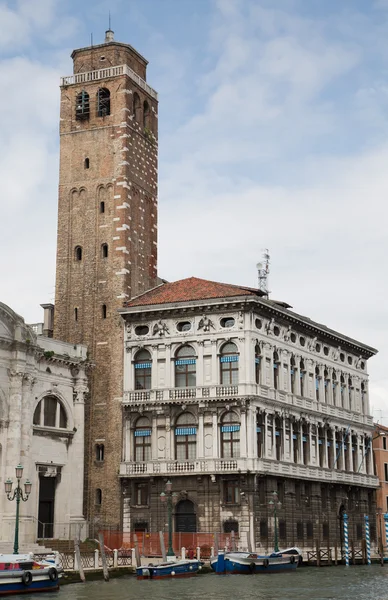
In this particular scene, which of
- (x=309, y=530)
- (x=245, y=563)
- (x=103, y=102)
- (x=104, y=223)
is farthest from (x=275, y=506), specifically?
(x=103, y=102)

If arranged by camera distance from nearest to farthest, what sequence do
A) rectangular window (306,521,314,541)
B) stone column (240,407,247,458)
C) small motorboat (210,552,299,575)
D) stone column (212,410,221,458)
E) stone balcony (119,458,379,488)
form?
small motorboat (210,552,299,575) → stone balcony (119,458,379,488) → stone column (240,407,247,458) → stone column (212,410,221,458) → rectangular window (306,521,314,541)

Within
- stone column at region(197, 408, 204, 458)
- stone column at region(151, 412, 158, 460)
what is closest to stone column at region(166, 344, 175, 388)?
stone column at region(151, 412, 158, 460)

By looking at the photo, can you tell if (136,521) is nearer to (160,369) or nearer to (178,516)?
(178,516)

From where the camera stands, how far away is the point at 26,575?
108ft

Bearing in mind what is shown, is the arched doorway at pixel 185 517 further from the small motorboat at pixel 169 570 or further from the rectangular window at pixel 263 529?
the small motorboat at pixel 169 570

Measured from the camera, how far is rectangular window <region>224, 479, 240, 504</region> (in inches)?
1928

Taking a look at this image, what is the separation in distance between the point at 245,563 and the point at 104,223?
21.5 meters

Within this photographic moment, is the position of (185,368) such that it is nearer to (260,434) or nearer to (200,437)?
(200,437)

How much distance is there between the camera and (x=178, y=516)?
5006cm

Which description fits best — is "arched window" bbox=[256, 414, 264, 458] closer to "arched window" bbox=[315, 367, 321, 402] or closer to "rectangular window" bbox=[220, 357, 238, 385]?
"rectangular window" bbox=[220, 357, 238, 385]

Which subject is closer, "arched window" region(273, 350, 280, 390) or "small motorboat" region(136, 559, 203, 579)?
"small motorboat" region(136, 559, 203, 579)

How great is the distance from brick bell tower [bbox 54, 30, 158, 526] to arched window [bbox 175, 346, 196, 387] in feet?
10.6

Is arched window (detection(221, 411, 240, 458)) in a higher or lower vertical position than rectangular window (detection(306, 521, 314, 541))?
higher

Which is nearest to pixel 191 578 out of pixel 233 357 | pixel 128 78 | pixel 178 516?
pixel 178 516
